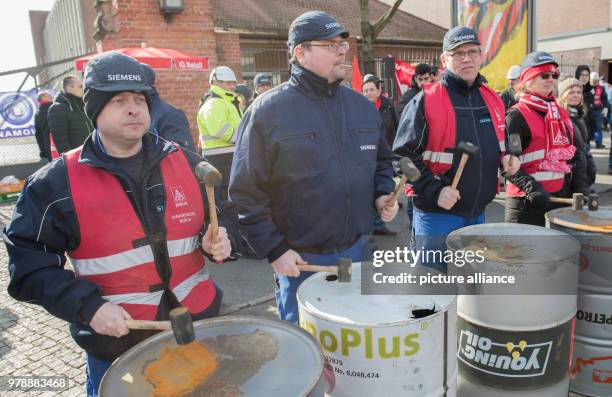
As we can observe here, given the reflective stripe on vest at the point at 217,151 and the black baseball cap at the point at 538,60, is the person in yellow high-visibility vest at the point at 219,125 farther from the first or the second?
the black baseball cap at the point at 538,60

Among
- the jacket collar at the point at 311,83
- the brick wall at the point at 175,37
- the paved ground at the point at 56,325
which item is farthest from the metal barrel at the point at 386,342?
the brick wall at the point at 175,37

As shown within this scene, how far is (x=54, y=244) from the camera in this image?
161cm

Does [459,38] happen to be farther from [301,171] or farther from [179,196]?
[179,196]

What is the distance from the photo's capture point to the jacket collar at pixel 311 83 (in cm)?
217

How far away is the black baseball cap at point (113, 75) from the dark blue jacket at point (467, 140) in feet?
5.25

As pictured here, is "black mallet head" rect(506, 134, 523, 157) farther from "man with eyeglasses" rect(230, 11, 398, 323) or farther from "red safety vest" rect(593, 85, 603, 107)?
"red safety vest" rect(593, 85, 603, 107)

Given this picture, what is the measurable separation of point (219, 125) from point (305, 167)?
2.87 m

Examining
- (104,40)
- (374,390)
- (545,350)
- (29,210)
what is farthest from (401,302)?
(104,40)

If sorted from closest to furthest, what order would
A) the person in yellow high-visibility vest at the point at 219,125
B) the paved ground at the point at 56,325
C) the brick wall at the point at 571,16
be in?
the paved ground at the point at 56,325, the person in yellow high-visibility vest at the point at 219,125, the brick wall at the point at 571,16

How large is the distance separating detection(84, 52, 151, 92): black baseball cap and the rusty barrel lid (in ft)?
6.91

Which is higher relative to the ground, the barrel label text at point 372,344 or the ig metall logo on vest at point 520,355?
the barrel label text at point 372,344

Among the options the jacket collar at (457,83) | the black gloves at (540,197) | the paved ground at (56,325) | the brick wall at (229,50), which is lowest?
the paved ground at (56,325)

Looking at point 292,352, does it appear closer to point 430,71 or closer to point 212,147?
point 212,147

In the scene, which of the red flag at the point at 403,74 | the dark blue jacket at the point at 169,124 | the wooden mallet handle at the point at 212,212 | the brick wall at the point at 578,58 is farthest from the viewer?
the brick wall at the point at 578,58
